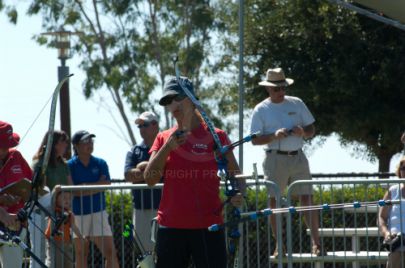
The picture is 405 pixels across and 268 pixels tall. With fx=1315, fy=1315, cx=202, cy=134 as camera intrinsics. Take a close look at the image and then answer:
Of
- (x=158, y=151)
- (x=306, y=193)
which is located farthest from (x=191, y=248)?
(x=306, y=193)

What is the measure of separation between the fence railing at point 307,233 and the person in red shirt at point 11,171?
59 cm

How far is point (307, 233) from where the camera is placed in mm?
11805

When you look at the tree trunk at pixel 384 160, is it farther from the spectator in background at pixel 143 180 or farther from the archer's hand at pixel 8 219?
the archer's hand at pixel 8 219

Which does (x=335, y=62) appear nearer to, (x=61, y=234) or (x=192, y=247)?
(x=61, y=234)

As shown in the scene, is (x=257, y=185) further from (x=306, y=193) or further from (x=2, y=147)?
(x=2, y=147)

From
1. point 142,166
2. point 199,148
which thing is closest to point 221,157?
point 199,148

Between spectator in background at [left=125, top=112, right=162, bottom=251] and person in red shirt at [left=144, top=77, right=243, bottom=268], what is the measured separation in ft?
6.55

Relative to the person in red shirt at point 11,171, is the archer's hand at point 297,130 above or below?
above

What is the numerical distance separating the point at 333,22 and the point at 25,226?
1280 cm

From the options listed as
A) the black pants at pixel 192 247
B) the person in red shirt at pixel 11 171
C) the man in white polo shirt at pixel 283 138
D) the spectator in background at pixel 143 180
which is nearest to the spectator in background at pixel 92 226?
the spectator in background at pixel 143 180

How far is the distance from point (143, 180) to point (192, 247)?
8.63ft

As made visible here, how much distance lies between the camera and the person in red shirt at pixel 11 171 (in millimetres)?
10453

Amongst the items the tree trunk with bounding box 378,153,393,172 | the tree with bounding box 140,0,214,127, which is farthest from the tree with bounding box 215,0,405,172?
the tree with bounding box 140,0,214,127

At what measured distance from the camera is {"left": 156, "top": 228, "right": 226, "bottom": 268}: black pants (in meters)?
9.12
